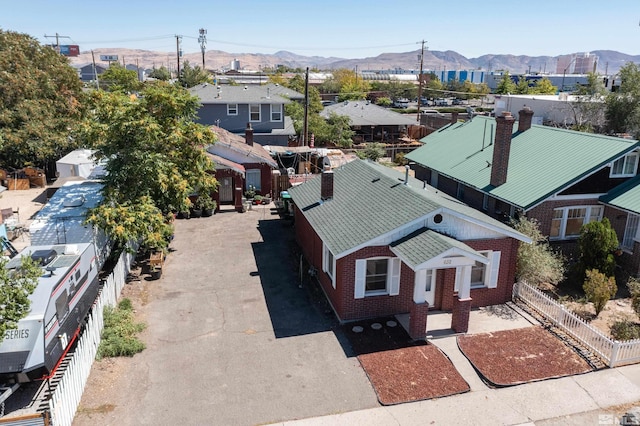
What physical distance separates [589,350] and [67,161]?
31263mm

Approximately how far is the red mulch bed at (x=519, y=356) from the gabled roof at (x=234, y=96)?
104 feet

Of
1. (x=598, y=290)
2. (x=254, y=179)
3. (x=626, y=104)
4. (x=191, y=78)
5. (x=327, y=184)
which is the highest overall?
(x=191, y=78)

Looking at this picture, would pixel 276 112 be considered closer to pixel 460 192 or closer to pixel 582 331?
pixel 460 192

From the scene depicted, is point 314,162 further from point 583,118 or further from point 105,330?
point 583,118

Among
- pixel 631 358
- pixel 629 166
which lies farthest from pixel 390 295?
pixel 629 166

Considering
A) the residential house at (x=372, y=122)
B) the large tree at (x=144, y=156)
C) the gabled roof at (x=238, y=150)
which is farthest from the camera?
the residential house at (x=372, y=122)

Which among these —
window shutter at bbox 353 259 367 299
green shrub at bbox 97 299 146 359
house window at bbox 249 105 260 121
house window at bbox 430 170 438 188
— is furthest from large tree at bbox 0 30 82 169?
window shutter at bbox 353 259 367 299

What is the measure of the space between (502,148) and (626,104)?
28493mm

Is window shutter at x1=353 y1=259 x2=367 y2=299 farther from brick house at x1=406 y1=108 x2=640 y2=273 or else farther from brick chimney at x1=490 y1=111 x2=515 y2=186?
brick chimney at x1=490 y1=111 x2=515 y2=186

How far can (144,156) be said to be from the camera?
19.7 m

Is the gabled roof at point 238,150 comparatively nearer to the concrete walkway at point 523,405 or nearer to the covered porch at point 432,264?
the covered porch at point 432,264

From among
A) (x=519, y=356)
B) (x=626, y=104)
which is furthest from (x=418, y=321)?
(x=626, y=104)

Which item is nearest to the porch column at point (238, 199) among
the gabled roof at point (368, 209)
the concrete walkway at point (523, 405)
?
the gabled roof at point (368, 209)

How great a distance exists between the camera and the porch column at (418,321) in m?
15.3
